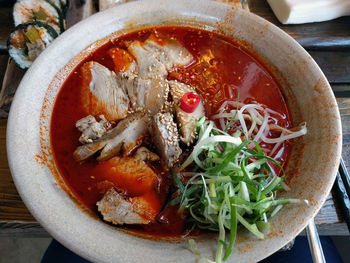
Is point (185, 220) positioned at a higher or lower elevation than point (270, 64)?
lower

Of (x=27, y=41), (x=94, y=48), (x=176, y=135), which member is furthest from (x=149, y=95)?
(x=27, y=41)

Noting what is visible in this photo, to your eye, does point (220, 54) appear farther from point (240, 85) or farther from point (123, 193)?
point (123, 193)

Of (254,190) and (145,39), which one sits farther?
(145,39)

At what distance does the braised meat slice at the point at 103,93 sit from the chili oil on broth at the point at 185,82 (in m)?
0.06

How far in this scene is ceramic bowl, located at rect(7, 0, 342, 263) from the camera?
1.59 metres

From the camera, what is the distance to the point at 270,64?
238 centimetres

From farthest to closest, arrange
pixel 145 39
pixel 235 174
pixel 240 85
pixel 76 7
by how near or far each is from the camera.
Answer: pixel 76 7
pixel 145 39
pixel 240 85
pixel 235 174

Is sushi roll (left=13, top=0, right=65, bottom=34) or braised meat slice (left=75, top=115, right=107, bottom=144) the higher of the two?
sushi roll (left=13, top=0, right=65, bottom=34)

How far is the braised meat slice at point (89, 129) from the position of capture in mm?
1947

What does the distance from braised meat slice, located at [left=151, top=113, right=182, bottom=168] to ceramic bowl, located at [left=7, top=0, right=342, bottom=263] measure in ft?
1.70

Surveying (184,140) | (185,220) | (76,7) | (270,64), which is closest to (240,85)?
(270,64)

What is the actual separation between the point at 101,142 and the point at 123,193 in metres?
0.36

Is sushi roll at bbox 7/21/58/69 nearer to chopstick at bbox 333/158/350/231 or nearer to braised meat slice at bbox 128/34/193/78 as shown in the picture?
braised meat slice at bbox 128/34/193/78

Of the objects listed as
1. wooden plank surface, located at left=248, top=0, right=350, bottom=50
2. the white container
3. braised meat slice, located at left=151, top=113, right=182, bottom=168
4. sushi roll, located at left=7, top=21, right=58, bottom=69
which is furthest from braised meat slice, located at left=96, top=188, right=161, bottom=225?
the white container
